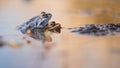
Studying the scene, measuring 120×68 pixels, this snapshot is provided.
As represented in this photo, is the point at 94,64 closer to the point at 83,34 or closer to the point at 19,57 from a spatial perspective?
the point at 83,34

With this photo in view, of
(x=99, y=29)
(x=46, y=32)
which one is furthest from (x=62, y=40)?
(x=99, y=29)

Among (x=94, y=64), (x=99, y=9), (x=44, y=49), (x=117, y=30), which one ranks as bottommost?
(x=94, y=64)

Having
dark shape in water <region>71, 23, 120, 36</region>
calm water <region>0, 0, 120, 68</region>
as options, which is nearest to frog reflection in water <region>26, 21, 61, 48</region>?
calm water <region>0, 0, 120, 68</region>

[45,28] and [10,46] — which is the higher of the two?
[45,28]

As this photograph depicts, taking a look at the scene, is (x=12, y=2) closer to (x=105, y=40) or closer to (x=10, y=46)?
(x=10, y=46)

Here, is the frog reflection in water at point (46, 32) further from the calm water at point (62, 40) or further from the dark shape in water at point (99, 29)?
the dark shape in water at point (99, 29)

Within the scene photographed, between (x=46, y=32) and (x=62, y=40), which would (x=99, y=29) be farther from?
(x=46, y=32)

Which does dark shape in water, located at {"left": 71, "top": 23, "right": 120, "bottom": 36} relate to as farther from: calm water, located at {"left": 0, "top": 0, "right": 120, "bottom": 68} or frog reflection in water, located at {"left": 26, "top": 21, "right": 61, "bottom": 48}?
frog reflection in water, located at {"left": 26, "top": 21, "right": 61, "bottom": 48}

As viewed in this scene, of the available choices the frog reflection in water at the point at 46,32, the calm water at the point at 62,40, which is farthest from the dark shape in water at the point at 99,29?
the frog reflection in water at the point at 46,32

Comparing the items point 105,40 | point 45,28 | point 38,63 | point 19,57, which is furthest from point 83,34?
point 19,57
